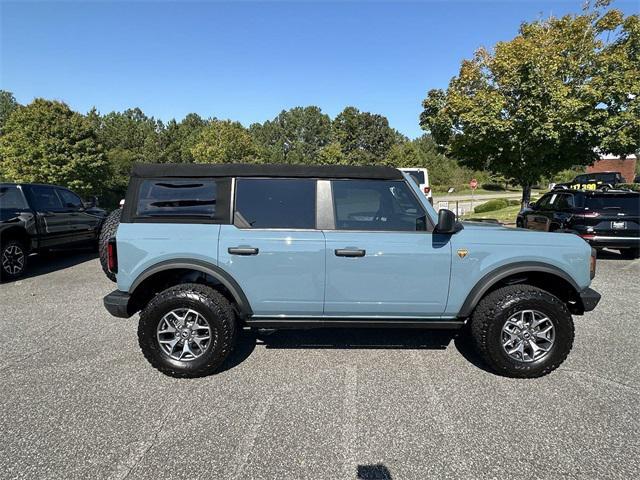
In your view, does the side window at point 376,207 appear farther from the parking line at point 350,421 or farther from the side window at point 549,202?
the side window at point 549,202

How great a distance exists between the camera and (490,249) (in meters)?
3.31

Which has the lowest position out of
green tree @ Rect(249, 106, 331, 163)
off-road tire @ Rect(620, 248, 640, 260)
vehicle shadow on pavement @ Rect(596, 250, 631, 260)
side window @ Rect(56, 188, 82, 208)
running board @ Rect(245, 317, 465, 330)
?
running board @ Rect(245, 317, 465, 330)

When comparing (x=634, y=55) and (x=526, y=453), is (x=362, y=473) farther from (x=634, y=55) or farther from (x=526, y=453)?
(x=634, y=55)

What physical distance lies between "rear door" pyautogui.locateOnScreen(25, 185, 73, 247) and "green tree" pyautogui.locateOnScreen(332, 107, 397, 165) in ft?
159

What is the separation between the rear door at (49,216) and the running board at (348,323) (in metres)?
6.35

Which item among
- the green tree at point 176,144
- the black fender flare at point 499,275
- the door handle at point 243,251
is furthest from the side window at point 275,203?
the green tree at point 176,144

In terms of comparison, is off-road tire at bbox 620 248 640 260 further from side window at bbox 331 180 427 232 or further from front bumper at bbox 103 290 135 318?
front bumper at bbox 103 290 135 318

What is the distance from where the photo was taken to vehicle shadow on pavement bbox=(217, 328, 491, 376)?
3.95 metres

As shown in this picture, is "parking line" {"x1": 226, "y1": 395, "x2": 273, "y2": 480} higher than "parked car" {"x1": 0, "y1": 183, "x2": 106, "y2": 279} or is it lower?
lower

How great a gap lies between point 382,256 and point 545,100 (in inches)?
416

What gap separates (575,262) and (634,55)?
12806 mm

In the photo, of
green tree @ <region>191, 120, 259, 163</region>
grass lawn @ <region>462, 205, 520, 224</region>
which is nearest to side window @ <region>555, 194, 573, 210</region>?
grass lawn @ <region>462, 205, 520, 224</region>

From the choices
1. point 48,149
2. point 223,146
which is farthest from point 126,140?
point 48,149

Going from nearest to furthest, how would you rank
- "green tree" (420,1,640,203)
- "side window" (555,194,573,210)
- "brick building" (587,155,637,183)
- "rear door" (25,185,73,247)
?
"rear door" (25,185,73,247)
"side window" (555,194,573,210)
"green tree" (420,1,640,203)
"brick building" (587,155,637,183)
